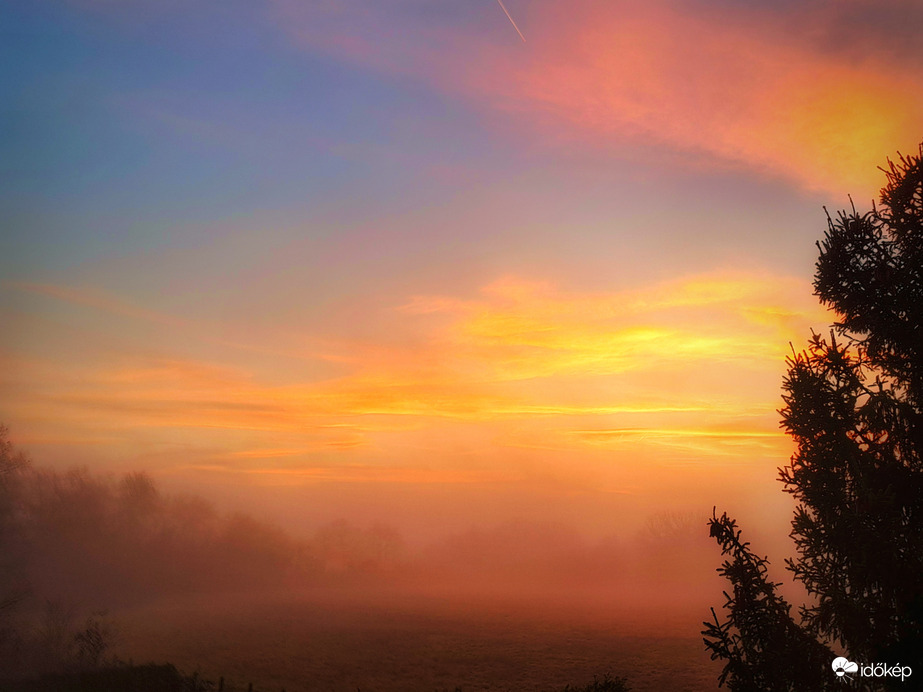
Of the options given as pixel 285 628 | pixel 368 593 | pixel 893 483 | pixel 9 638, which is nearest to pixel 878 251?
pixel 893 483

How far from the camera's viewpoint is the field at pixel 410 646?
62031 millimetres

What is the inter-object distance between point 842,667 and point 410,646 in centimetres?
8534

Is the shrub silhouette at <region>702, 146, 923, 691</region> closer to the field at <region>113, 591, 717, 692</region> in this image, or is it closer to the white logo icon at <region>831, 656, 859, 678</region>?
the white logo icon at <region>831, 656, 859, 678</region>

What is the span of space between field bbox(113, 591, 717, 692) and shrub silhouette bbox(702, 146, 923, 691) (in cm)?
4432

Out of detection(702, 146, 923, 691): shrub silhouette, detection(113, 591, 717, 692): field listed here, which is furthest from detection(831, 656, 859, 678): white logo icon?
detection(113, 591, 717, 692): field

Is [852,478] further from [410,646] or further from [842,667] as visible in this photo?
[410,646]

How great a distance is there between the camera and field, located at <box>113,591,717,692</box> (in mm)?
62031

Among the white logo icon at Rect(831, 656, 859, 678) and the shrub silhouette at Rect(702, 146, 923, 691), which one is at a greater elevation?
the shrub silhouette at Rect(702, 146, 923, 691)

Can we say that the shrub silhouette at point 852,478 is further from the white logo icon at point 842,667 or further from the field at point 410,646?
the field at point 410,646

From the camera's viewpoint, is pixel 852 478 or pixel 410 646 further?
pixel 410 646

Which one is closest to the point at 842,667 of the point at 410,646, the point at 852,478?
the point at 852,478

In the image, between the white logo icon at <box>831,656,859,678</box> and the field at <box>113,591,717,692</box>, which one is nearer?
the white logo icon at <box>831,656,859,678</box>

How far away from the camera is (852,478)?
14.5 m

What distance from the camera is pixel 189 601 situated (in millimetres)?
129875
